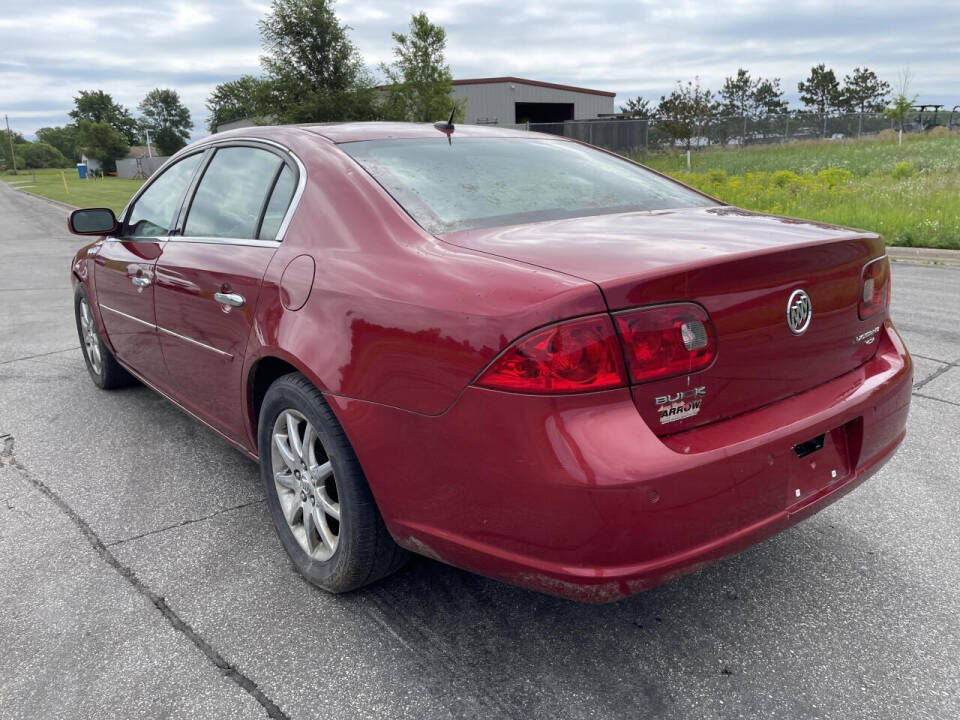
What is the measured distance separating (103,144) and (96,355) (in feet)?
319

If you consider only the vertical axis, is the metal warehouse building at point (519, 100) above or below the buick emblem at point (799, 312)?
above

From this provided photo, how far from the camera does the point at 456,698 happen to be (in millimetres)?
2094

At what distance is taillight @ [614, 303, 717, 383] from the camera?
186 cm

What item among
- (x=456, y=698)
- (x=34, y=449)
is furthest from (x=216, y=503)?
(x=456, y=698)

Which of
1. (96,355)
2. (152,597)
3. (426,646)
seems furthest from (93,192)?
(426,646)

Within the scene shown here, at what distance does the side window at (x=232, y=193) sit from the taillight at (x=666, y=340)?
5.36ft

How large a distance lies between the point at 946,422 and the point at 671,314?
9.61 ft

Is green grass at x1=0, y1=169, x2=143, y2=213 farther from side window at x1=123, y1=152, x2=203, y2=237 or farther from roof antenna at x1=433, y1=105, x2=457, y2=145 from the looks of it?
roof antenna at x1=433, y1=105, x2=457, y2=145

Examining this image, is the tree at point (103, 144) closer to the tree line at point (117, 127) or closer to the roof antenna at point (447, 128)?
the tree line at point (117, 127)

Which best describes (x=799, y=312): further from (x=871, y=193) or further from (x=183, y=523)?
(x=871, y=193)

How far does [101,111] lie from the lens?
12338 centimetres

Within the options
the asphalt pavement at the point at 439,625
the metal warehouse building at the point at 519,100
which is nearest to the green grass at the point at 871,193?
A: the asphalt pavement at the point at 439,625

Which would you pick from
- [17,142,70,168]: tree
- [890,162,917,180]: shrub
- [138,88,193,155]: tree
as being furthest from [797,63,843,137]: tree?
[17,142,70,168]: tree

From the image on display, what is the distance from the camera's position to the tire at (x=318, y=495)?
2.36 meters
